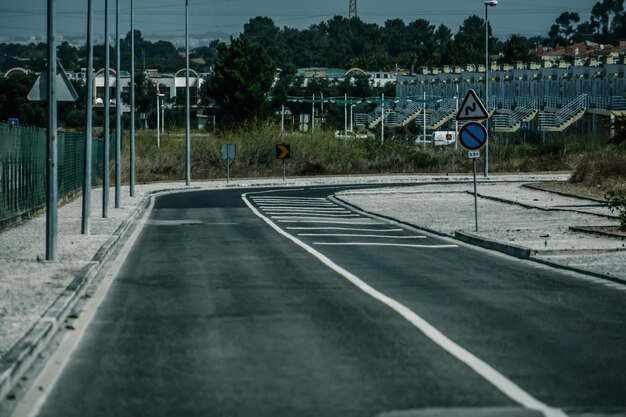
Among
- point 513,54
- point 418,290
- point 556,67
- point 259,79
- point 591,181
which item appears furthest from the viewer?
point 513,54

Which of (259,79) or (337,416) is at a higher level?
(259,79)

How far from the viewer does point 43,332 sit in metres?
11.9

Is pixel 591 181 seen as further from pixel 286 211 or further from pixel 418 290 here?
pixel 418 290

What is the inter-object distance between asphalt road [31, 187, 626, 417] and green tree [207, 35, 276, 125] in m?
79.6

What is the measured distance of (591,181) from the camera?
48.4 metres

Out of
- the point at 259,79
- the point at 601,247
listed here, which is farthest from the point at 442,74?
the point at 601,247

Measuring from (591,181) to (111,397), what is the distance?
41055 millimetres

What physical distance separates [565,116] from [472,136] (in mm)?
70850

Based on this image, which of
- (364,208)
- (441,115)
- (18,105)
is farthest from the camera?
(441,115)

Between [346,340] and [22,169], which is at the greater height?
[22,169]

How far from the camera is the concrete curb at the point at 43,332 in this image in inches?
384

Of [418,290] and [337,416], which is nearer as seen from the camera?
[337,416]

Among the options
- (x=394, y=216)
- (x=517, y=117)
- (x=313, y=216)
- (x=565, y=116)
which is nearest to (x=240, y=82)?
(x=517, y=117)

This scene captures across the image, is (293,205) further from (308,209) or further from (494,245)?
(494,245)
